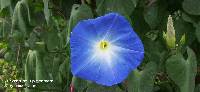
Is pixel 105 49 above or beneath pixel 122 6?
beneath

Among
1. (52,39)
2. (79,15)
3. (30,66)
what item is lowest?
(30,66)

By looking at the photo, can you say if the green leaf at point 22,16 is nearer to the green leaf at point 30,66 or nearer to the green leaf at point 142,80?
the green leaf at point 30,66

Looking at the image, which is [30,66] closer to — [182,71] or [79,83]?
[79,83]

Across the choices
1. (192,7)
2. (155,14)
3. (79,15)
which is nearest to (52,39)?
(79,15)

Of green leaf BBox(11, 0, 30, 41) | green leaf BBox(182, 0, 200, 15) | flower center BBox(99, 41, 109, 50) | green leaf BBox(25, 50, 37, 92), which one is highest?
green leaf BBox(182, 0, 200, 15)

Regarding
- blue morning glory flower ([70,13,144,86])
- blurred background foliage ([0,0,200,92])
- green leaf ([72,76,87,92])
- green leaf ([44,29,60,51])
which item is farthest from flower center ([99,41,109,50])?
green leaf ([44,29,60,51])

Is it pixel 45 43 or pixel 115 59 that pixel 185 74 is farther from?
pixel 45 43

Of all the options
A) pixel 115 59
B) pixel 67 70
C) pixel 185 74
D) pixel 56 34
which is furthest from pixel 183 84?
pixel 56 34

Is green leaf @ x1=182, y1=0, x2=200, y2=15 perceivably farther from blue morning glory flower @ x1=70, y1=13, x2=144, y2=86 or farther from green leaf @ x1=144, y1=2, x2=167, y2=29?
blue morning glory flower @ x1=70, y1=13, x2=144, y2=86
